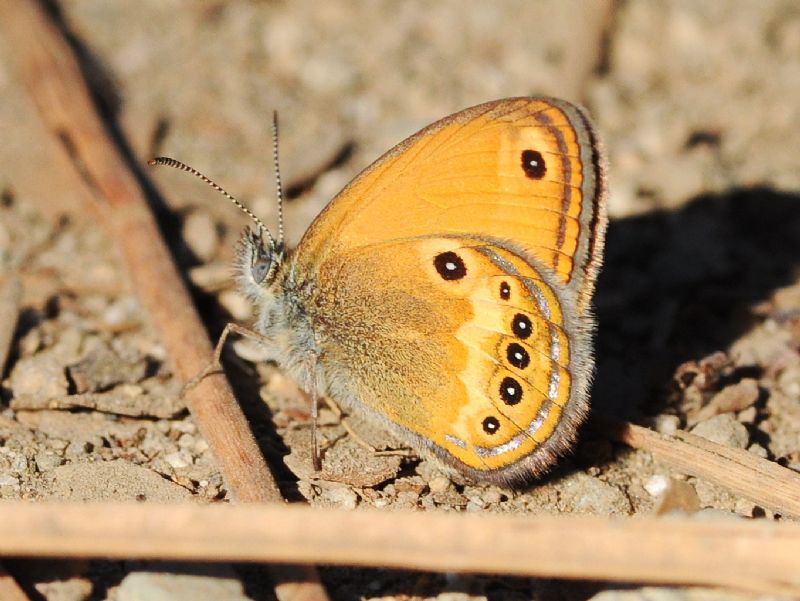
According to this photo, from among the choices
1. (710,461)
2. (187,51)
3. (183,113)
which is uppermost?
(187,51)

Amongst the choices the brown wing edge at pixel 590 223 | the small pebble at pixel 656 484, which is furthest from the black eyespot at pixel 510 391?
the small pebble at pixel 656 484

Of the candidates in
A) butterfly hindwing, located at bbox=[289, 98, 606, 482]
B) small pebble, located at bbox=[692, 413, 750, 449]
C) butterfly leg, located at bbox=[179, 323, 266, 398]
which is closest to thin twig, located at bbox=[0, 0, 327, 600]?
butterfly leg, located at bbox=[179, 323, 266, 398]

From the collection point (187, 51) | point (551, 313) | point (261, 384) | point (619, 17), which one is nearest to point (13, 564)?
point (261, 384)

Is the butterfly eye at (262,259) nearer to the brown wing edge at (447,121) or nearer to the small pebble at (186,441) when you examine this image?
the brown wing edge at (447,121)

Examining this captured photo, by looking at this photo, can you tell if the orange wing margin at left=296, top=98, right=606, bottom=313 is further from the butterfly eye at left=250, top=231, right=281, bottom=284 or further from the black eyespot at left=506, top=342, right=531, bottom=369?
the butterfly eye at left=250, top=231, right=281, bottom=284

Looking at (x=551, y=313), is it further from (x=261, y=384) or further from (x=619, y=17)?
(x=619, y=17)
